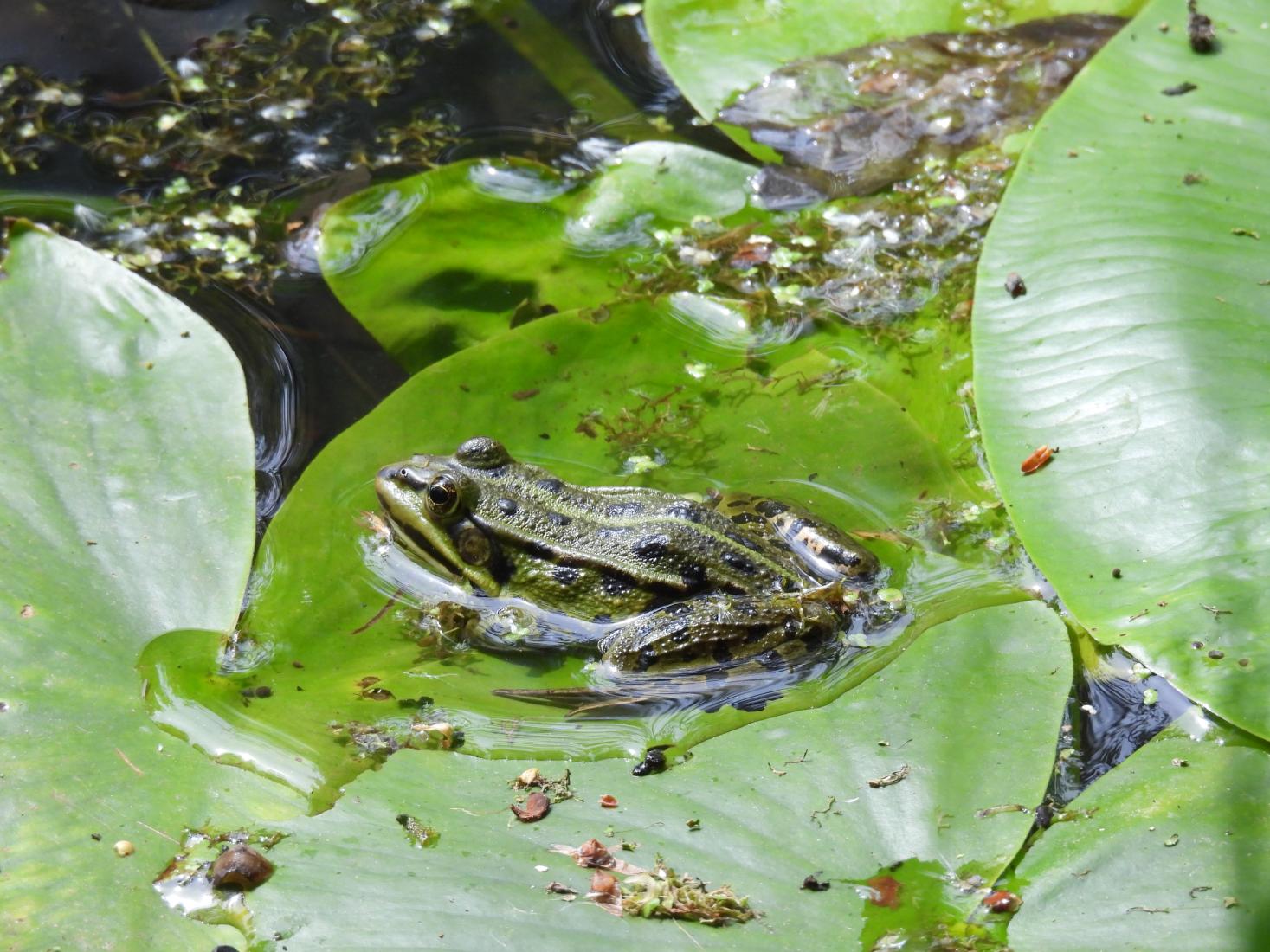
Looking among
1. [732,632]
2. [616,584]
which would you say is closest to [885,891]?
[732,632]

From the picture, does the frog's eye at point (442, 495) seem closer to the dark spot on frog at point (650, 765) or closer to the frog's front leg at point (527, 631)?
the frog's front leg at point (527, 631)

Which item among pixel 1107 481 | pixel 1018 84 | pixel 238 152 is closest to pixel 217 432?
pixel 238 152

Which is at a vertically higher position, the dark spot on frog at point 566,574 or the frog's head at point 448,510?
the frog's head at point 448,510

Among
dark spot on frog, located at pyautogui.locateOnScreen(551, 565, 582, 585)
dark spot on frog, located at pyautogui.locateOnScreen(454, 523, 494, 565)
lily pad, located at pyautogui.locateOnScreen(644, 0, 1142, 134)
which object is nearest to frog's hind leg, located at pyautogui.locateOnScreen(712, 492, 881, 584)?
dark spot on frog, located at pyautogui.locateOnScreen(551, 565, 582, 585)

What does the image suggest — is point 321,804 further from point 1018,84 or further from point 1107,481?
point 1018,84

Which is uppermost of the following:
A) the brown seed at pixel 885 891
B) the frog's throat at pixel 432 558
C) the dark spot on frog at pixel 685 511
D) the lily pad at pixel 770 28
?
the lily pad at pixel 770 28

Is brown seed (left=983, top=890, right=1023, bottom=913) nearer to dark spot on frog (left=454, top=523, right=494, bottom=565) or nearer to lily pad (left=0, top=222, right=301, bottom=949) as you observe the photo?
lily pad (left=0, top=222, right=301, bottom=949)

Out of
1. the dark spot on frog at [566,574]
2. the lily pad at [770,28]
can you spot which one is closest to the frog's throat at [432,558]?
the dark spot on frog at [566,574]
